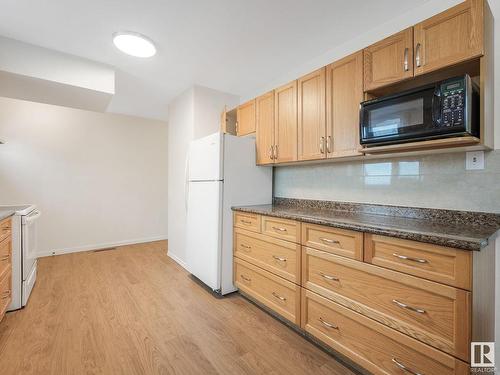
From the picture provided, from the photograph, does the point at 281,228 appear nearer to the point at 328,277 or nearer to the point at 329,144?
the point at 328,277

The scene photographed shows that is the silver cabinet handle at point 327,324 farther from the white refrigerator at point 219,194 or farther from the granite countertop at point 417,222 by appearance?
the white refrigerator at point 219,194

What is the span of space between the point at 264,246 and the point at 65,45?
2633 millimetres

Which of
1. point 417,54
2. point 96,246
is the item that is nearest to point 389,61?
point 417,54

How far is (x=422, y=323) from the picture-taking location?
1146 mm

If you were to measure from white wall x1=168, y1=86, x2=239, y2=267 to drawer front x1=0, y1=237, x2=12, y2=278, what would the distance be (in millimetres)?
1734

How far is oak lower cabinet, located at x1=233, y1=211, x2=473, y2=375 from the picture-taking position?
1.06m

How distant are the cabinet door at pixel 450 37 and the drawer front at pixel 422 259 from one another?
40.2 inches

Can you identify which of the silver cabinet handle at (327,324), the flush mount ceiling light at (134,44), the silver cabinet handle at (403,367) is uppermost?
the flush mount ceiling light at (134,44)

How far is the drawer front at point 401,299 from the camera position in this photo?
104cm

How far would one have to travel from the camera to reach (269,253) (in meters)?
2.06

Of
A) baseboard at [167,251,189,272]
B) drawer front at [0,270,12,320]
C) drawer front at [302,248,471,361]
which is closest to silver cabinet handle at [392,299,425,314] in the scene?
drawer front at [302,248,471,361]

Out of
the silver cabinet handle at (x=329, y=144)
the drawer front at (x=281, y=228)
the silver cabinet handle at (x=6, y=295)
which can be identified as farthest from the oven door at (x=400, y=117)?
the silver cabinet handle at (x=6, y=295)

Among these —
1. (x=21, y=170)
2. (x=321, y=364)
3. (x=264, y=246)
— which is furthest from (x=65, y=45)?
(x=321, y=364)

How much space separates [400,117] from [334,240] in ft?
2.82
